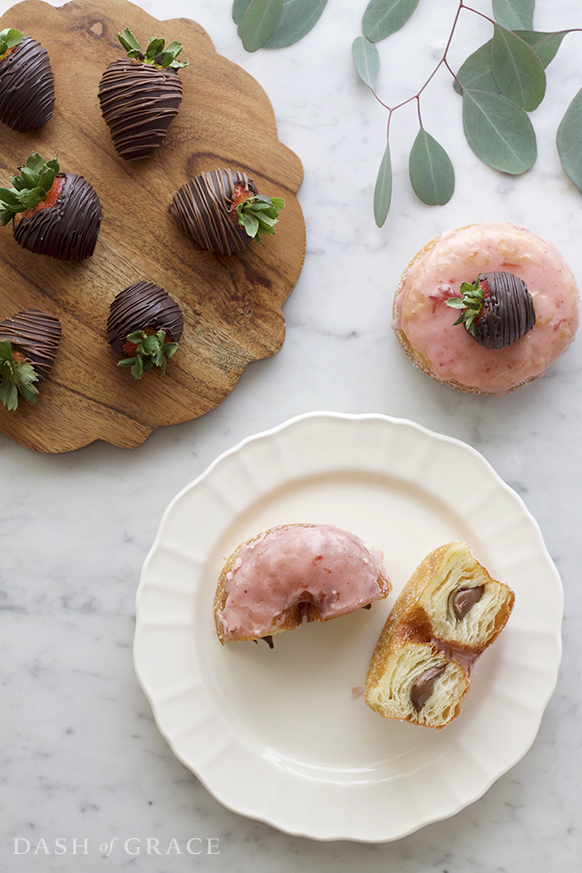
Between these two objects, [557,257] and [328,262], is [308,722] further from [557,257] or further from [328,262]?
[557,257]

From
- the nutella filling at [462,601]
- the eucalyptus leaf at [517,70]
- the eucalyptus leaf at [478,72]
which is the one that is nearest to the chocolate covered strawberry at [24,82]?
the eucalyptus leaf at [478,72]

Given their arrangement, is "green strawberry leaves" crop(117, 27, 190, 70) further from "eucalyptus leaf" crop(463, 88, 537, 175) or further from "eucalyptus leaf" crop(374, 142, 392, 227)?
"eucalyptus leaf" crop(463, 88, 537, 175)

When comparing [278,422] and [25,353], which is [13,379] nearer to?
[25,353]

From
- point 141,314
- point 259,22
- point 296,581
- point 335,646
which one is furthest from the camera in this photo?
point 259,22

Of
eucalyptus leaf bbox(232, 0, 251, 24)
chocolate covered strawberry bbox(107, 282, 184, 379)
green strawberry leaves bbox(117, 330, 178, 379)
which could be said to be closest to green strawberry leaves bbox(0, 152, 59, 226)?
chocolate covered strawberry bbox(107, 282, 184, 379)

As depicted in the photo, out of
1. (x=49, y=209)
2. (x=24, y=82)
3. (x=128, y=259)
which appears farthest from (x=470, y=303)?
(x=24, y=82)
